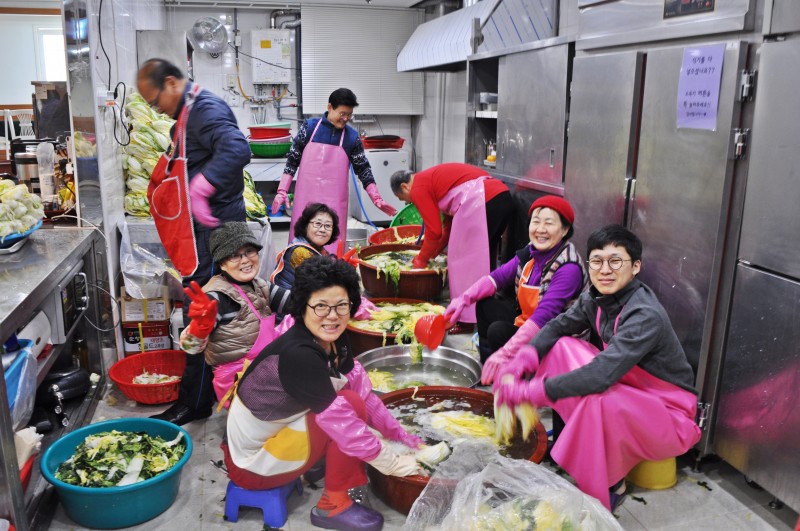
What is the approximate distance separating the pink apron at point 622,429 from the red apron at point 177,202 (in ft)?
6.68

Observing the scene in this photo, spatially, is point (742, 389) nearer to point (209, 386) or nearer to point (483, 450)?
point (483, 450)

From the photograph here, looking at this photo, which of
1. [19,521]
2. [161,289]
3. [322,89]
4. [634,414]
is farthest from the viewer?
[322,89]

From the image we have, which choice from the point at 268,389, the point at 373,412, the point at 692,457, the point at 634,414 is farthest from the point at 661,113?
the point at 268,389

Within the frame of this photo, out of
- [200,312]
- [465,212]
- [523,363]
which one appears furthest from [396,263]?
[200,312]

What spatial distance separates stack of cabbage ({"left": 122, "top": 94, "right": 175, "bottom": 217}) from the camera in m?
4.39

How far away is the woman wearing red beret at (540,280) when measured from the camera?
9.79 ft

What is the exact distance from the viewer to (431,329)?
3363mm

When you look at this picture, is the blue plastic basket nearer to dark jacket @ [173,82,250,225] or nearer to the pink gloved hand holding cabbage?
the pink gloved hand holding cabbage

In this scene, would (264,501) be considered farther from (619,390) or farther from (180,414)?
(619,390)

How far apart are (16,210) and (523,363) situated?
2270mm

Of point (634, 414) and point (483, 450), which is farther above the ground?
point (634, 414)

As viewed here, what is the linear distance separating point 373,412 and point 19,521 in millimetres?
1213

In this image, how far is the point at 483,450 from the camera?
2.58m

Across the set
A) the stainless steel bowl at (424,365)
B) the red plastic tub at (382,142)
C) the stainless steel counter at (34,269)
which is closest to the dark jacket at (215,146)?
the stainless steel counter at (34,269)
